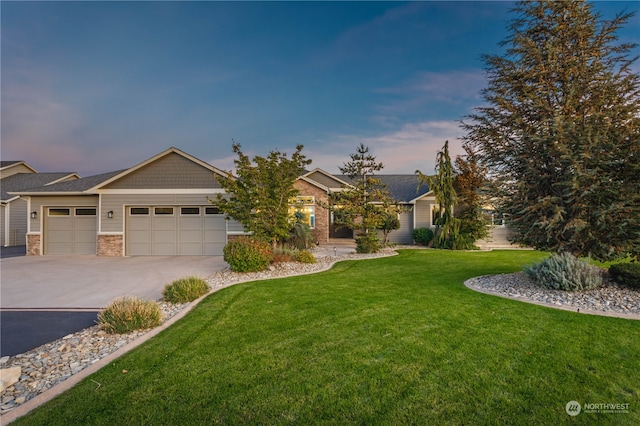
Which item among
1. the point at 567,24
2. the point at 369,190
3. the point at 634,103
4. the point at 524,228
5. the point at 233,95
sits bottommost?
the point at 524,228

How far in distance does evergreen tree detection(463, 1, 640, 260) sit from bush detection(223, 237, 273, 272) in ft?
23.8

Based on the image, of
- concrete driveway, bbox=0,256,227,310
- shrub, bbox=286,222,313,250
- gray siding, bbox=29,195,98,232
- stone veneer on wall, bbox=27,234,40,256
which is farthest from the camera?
gray siding, bbox=29,195,98,232

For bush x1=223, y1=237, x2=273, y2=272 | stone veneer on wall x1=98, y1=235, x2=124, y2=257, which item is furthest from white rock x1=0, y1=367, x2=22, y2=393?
stone veneer on wall x1=98, y1=235, x2=124, y2=257

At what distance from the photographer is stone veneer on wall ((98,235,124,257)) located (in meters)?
14.4

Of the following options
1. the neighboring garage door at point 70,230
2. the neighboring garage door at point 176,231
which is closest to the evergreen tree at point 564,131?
the neighboring garage door at point 176,231

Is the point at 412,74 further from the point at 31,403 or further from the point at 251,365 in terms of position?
the point at 31,403

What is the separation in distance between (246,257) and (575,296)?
8.42 meters

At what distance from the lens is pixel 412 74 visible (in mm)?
13742

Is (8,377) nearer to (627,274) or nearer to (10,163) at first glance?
(627,274)

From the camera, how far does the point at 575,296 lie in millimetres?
6301

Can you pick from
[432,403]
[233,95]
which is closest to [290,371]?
[432,403]

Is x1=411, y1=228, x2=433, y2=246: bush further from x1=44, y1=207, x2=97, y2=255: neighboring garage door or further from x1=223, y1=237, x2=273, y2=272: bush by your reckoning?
x1=44, y1=207, x2=97, y2=255: neighboring garage door

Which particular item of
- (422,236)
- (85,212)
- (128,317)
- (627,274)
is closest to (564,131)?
(627,274)

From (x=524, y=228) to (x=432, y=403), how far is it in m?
6.81
